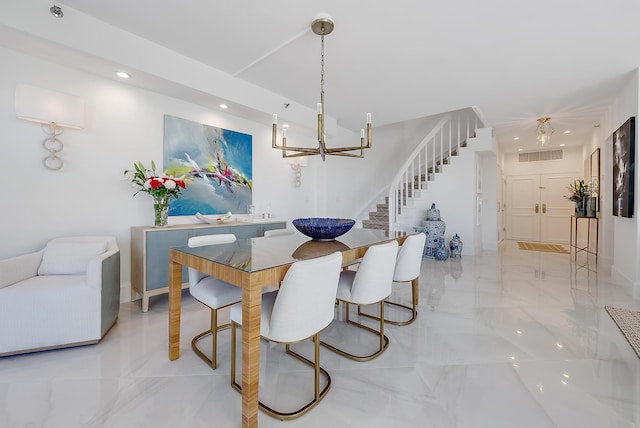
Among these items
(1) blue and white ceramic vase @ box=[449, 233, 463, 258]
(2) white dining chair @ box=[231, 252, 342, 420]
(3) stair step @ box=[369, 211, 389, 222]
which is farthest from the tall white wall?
(1) blue and white ceramic vase @ box=[449, 233, 463, 258]

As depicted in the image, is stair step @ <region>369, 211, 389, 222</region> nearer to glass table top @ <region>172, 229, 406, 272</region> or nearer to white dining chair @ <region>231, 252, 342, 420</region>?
glass table top @ <region>172, 229, 406, 272</region>

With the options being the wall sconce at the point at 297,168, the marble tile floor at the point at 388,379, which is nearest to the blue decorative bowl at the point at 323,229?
the marble tile floor at the point at 388,379

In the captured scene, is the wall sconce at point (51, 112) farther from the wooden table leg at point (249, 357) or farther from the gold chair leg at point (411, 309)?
the gold chair leg at point (411, 309)

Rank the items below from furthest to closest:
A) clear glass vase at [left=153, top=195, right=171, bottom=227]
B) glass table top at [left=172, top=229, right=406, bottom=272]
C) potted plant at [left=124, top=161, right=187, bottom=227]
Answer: clear glass vase at [left=153, top=195, right=171, bottom=227] < potted plant at [left=124, top=161, right=187, bottom=227] < glass table top at [left=172, top=229, right=406, bottom=272]

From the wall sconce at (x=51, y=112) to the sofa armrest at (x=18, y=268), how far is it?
34.6 inches

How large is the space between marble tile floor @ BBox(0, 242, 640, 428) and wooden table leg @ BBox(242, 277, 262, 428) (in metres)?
0.12

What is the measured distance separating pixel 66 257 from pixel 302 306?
229cm

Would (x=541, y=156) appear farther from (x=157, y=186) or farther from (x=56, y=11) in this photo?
(x=56, y=11)

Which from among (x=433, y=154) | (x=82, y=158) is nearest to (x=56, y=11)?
(x=82, y=158)

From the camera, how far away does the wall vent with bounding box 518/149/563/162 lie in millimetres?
7469

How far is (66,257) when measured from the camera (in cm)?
236

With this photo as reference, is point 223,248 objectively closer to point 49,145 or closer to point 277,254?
point 277,254

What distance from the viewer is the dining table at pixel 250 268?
133 centimetres

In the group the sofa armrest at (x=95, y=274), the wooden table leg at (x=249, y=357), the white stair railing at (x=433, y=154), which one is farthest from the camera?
the white stair railing at (x=433, y=154)
